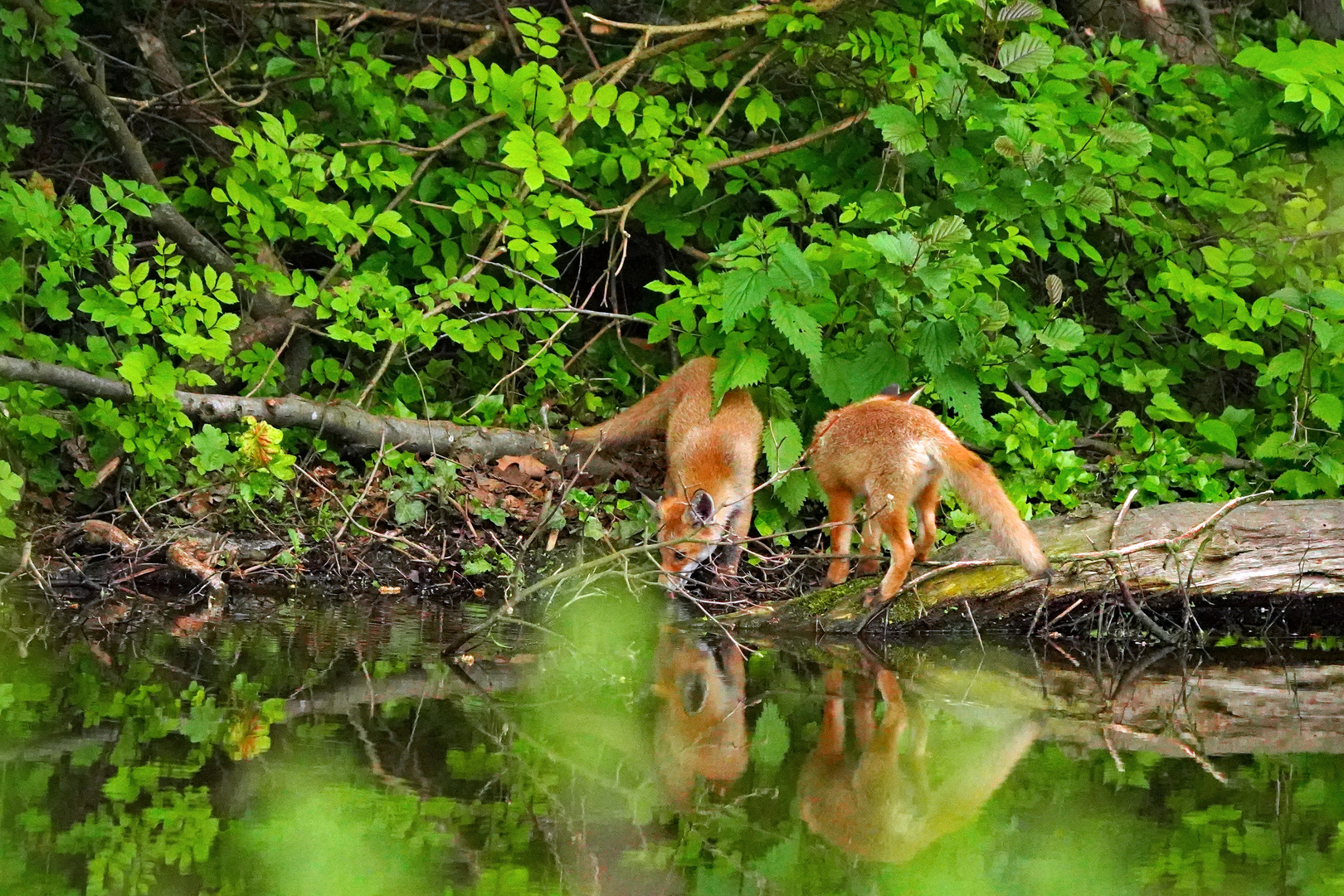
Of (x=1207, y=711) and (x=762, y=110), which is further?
(x=762, y=110)

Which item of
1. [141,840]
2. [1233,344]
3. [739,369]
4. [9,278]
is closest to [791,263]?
[739,369]

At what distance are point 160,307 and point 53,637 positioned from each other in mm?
2078

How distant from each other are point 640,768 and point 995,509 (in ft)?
8.39

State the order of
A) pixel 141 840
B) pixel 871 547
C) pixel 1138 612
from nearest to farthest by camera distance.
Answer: pixel 141 840, pixel 1138 612, pixel 871 547

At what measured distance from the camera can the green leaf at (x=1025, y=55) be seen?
7.24 meters

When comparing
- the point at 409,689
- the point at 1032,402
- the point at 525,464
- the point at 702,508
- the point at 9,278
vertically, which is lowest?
the point at 525,464

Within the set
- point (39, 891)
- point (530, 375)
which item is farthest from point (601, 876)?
point (530, 375)

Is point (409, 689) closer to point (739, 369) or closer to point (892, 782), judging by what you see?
point (892, 782)

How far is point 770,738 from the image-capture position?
15.0 feet

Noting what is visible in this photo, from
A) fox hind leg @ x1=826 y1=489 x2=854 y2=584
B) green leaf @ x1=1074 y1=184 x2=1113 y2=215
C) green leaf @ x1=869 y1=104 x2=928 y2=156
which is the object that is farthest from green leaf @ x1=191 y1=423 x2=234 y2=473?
green leaf @ x1=1074 y1=184 x2=1113 y2=215

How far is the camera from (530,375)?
926 centimetres

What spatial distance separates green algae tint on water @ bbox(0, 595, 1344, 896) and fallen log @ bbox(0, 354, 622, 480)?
169 cm

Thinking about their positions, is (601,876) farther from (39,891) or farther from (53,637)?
(53,637)

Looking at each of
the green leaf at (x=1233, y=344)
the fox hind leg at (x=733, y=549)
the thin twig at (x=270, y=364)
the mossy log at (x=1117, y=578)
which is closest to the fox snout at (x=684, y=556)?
the fox hind leg at (x=733, y=549)
